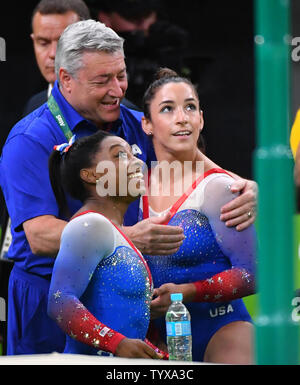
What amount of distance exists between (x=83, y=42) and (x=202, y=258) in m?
0.84

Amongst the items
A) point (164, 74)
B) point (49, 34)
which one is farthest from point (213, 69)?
point (164, 74)

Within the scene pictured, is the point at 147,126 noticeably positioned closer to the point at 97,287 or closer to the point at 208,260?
the point at 208,260

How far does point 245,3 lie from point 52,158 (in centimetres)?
237

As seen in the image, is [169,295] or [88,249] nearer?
[88,249]

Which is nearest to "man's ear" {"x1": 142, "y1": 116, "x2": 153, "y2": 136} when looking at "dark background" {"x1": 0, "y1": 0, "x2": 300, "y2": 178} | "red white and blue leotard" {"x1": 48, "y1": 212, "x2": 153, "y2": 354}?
"red white and blue leotard" {"x1": 48, "y1": 212, "x2": 153, "y2": 354}

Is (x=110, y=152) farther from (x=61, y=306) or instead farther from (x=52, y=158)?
(x=61, y=306)

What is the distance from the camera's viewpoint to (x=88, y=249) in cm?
261

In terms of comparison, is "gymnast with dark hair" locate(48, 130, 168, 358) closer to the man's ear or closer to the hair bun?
the man's ear

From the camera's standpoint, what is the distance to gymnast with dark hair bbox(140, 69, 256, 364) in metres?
2.85

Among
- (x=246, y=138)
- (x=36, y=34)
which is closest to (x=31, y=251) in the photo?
(x=36, y=34)

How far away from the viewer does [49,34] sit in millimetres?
4047

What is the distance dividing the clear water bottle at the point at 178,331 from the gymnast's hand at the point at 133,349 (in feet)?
0.34

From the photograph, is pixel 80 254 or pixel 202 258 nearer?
pixel 80 254
